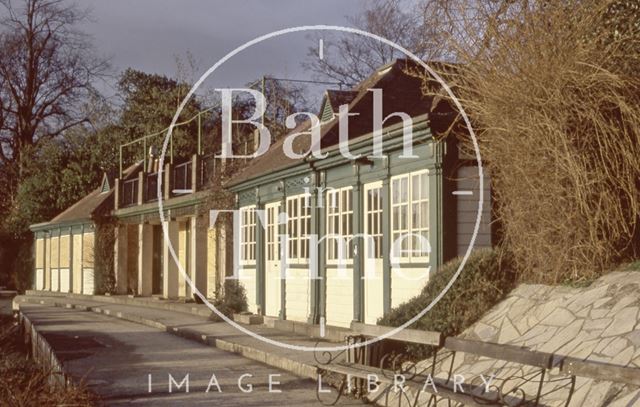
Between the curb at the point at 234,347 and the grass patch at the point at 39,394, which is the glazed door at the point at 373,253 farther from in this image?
the grass patch at the point at 39,394

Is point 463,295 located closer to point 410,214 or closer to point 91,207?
point 410,214

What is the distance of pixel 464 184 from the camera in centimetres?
1347

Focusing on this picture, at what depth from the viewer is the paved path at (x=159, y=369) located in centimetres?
1066

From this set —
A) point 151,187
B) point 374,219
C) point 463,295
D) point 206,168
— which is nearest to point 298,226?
point 374,219

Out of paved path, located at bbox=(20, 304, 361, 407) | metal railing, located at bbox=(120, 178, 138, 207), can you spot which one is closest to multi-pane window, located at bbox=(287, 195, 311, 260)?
paved path, located at bbox=(20, 304, 361, 407)

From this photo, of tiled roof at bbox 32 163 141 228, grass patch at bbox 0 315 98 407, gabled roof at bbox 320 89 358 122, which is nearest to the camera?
grass patch at bbox 0 315 98 407

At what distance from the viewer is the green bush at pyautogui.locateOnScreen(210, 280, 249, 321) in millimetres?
21453

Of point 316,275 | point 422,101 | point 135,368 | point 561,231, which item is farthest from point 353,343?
point 422,101

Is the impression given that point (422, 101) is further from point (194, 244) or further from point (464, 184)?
point (194, 244)

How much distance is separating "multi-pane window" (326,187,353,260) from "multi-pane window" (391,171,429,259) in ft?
5.39

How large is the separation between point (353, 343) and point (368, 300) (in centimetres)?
436

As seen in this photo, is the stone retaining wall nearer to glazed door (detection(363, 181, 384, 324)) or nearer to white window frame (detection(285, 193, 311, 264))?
glazed door (detection(363, 181, 384, 324))

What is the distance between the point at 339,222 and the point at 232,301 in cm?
563

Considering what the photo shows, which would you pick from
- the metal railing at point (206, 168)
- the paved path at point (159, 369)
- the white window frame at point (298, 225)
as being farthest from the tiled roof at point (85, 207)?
the white window frame at point (298, 225)
